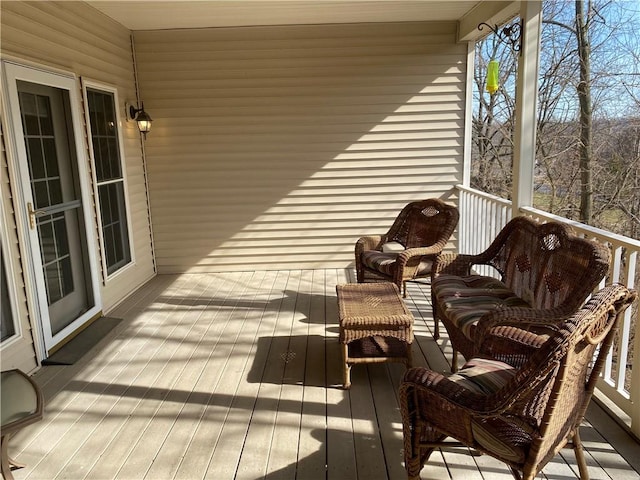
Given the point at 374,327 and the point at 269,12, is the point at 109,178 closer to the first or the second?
the point at 269,12

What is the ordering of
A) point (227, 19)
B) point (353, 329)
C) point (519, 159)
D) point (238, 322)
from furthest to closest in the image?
point (227, 19)
point (238, 322)
point (519, 159)
point (353, 329)

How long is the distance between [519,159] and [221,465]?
3.01 metres

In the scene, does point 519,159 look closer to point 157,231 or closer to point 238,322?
point 238,322

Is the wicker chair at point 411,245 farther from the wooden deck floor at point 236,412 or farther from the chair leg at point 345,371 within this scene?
the chair leg at point 345,371

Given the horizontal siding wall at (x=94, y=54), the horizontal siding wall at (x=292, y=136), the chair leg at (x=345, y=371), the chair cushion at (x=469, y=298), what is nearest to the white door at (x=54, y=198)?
the horizontal siding wall at (x=94, y=54)

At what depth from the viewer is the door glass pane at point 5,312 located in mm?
3148

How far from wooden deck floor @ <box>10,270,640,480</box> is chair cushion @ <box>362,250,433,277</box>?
0.38 m

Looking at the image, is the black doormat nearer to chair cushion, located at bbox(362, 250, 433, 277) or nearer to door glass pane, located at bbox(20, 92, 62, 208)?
door glass pane, located at bbox(20, 92, 62, 208)

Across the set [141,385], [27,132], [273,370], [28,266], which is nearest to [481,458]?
[273,370]

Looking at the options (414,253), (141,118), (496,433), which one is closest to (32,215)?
(141,118)

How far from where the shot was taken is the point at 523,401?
163cm

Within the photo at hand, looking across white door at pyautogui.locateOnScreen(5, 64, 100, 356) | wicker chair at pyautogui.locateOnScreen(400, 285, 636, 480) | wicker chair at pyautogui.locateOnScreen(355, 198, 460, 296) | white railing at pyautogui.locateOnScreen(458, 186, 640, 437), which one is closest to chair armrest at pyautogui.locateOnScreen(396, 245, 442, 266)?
wicker chair at pyautogui.locateOnScreen(355, 198, 460, 296)

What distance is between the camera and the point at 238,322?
13.8 ft

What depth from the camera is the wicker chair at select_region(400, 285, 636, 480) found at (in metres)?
1.51
